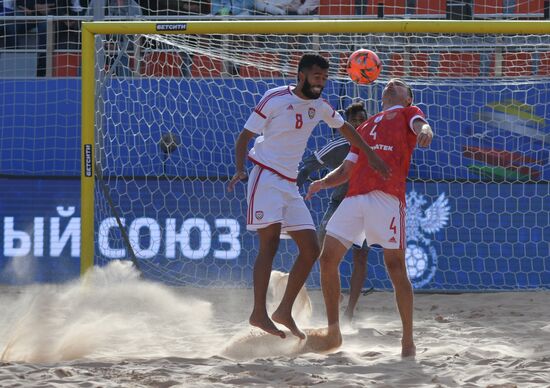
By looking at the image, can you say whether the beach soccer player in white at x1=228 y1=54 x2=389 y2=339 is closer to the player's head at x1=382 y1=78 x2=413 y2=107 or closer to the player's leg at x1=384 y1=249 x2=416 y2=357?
the player's head at x1=382 y1=78 x2=413 y2=107

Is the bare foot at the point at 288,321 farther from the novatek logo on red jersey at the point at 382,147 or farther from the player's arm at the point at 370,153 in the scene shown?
the novatek logo on red jersey at the point at 382,147

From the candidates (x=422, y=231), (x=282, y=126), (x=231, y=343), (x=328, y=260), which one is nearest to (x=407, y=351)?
(x=328, y=260)

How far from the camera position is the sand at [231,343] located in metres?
5.27

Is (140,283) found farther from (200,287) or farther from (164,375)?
(164,375)

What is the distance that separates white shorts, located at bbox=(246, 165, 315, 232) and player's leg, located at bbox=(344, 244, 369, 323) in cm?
171

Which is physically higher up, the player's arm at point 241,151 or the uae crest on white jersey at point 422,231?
the player's arm at point 241,151

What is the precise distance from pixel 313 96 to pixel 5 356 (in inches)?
101

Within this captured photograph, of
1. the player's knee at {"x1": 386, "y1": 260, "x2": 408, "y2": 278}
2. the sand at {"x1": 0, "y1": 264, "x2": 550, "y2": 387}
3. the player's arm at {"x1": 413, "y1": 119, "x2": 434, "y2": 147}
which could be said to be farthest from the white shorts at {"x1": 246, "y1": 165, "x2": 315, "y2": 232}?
the player's arm at {"x1": 413, "y1": 119, "x2": 434, "y2": 147}

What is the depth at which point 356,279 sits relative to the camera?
8.09 m

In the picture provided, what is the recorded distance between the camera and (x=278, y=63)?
10.6 metres

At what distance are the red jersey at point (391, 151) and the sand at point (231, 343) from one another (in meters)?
1.08

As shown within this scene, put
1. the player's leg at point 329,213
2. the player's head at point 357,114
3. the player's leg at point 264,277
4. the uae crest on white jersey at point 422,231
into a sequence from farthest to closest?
the uae crest on white jersey at point 422,231, the player's leg at point 329,213, the player's head at point 357,114, the player's leg at point 264,277

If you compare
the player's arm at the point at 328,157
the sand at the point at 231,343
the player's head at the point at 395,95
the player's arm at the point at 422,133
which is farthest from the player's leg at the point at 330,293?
the player's arm at the point at 328,157

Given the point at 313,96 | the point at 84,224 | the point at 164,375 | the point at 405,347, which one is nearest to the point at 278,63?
the point at 84,224
